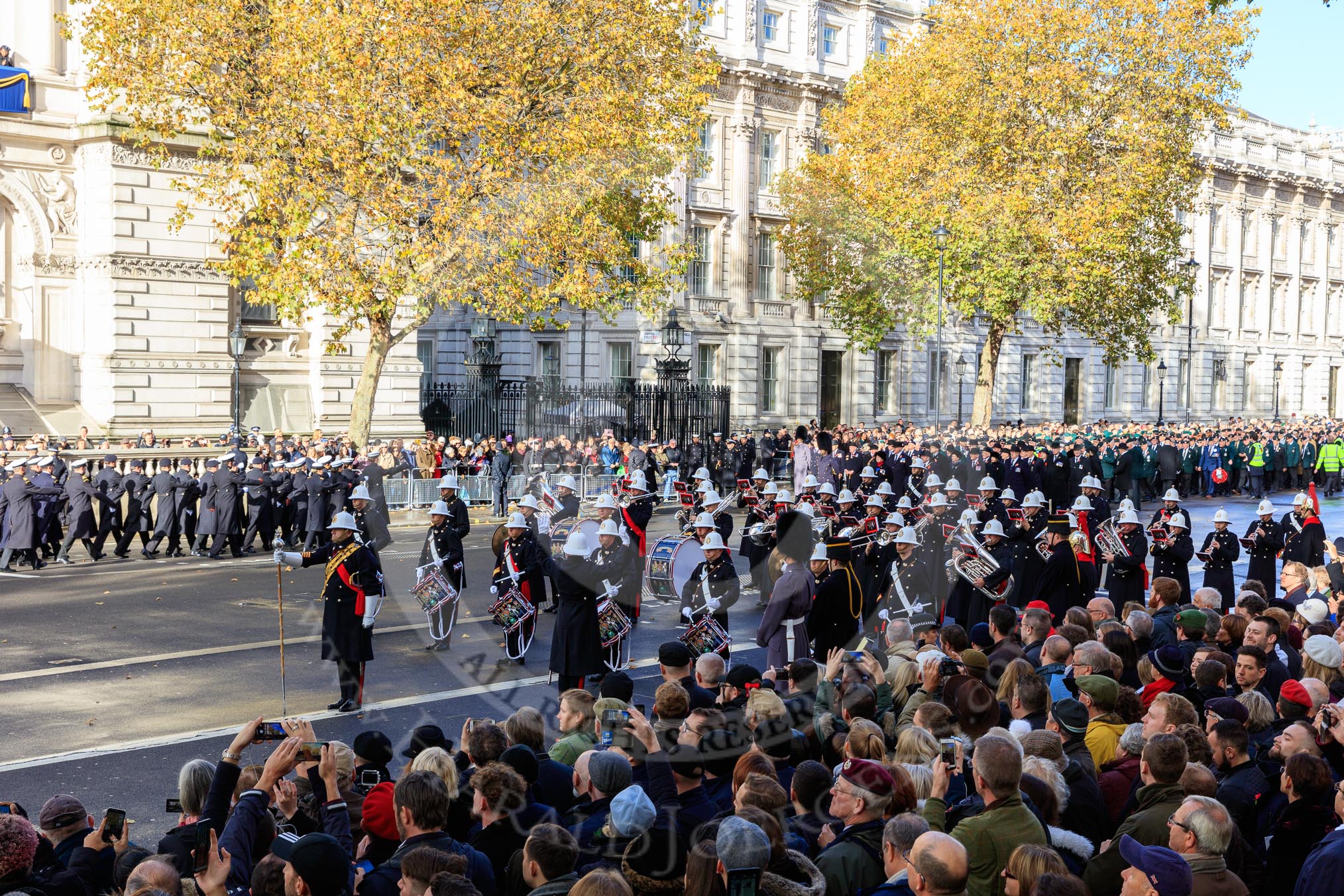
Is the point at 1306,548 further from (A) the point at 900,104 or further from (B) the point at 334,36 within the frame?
(A) the point at 900,104

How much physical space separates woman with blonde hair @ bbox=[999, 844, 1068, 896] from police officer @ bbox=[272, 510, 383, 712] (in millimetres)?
8056

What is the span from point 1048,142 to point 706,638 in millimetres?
28311

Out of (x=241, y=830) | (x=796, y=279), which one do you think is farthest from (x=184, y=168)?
(x=241, y=830)

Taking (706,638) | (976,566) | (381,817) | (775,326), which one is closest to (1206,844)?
(381,817)

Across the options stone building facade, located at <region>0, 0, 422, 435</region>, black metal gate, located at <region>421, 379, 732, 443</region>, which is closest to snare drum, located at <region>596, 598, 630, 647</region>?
stone building facade, located at <region>0, 0, 422, 435</region>

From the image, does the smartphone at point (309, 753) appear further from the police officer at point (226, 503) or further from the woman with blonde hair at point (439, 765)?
the police officer at point (226, 503)

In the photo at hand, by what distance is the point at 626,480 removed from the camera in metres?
17.0

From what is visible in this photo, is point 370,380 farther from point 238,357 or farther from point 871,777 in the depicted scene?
point 871,777

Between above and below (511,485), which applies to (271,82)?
above

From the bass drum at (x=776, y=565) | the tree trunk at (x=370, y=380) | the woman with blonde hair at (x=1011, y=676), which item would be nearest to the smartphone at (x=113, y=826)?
the woman with blonde hair at (x=1011, y=676)

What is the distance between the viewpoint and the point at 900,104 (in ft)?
125

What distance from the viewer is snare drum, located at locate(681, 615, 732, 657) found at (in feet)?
40.4

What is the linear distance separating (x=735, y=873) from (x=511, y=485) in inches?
963

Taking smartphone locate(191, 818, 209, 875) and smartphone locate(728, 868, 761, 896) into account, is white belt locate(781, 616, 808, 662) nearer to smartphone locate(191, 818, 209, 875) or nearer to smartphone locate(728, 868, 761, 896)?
smartphone locate(191, 818, 209, 875)
